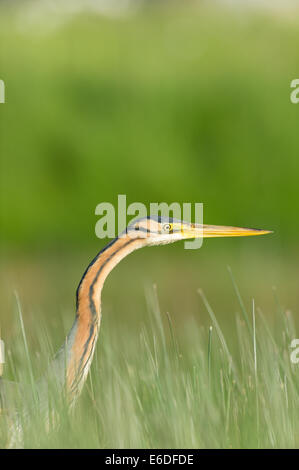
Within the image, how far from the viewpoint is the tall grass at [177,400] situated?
1.88 m

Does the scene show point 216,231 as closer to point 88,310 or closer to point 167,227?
point 167,227

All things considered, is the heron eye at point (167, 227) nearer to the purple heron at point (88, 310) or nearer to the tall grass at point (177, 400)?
the purple heron at point (88, 310)

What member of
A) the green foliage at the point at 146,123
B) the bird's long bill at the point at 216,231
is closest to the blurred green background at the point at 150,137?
the green foliage at the point at 146,123

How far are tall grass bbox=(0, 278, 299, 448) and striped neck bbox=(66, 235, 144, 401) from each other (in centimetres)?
4

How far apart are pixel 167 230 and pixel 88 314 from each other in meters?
0.30

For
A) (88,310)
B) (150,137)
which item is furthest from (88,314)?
(150,137)

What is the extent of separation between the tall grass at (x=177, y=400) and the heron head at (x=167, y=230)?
149 millimetres

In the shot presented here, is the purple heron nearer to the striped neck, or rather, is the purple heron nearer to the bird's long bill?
the striped neck

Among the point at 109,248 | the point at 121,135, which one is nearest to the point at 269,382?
the point at 109,248

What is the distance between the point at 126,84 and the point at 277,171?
6.19ft

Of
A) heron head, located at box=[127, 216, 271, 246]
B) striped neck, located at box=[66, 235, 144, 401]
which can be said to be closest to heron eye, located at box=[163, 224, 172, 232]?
heron head, located at box=[127, 216, 271, 246]

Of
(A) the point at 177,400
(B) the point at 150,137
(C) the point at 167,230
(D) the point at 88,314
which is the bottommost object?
(A) the point at 177,400

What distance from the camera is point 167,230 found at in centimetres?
220

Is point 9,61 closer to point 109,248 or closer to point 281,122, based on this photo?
point 281,122
